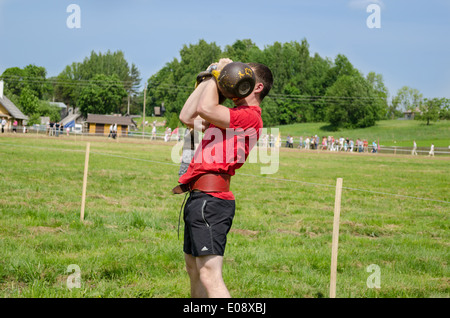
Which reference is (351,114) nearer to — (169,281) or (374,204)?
(374,204)

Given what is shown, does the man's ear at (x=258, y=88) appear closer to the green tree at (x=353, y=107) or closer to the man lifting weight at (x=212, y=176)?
the man lifting weight at (x=212, y=176)

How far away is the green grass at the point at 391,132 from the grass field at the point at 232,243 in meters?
67.8

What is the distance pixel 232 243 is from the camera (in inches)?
279

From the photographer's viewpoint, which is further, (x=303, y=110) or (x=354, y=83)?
(x=303, y=110)

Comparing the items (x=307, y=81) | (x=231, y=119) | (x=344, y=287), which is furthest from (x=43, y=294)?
(x=307, y=81)

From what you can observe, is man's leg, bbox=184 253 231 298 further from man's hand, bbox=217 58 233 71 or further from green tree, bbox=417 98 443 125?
green tree, bbox=417 98 443 125

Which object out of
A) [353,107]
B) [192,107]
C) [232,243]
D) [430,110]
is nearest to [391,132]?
[353,107]

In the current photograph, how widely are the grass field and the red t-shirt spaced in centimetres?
203

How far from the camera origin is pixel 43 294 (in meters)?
4.49

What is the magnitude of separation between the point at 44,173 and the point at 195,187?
1285cm

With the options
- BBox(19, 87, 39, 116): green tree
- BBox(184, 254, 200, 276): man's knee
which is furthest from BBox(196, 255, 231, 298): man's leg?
BBox(19, 87, 39, 116): green tree

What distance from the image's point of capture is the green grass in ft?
268

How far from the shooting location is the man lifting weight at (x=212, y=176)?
126 inches

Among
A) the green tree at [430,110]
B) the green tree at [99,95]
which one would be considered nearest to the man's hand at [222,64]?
the green tree at [430,110]
